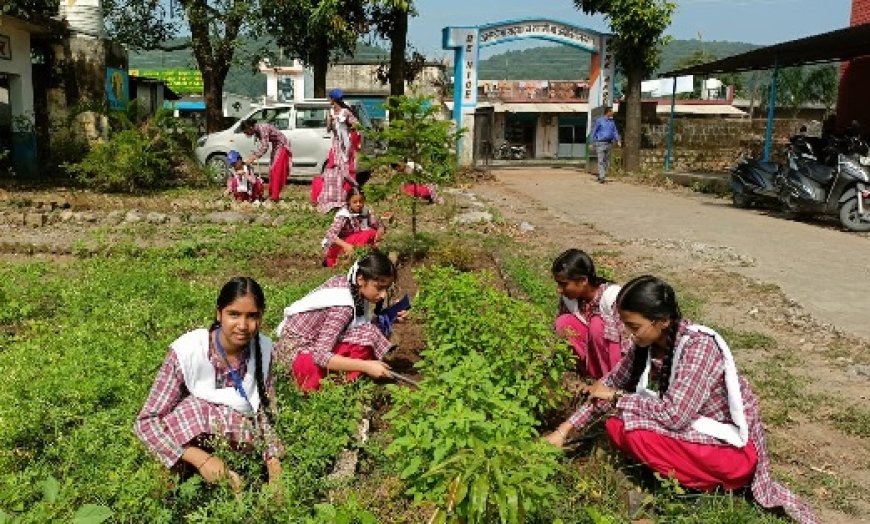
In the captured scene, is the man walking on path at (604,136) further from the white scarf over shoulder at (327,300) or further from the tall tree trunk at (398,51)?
the white scarf over shoulder at (327,300)

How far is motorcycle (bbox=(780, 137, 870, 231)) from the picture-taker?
421 inches

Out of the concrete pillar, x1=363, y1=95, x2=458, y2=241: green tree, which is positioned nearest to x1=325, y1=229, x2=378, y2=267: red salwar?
x1=363, y1=95, x2=458, y2=241: green tree

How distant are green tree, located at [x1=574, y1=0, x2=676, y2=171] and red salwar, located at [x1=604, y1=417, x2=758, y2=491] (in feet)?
59.2

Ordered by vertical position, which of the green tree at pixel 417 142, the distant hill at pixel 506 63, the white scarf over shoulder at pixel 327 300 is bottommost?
the white scarf over shoulder at pixel 327 300

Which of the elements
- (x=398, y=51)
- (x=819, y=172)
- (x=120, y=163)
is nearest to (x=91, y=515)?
(x=819, y=172)

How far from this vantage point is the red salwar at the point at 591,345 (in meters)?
4.07

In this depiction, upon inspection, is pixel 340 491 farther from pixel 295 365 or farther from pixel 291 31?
pixel 291 31

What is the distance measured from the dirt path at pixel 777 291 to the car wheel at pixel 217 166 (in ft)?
16.9

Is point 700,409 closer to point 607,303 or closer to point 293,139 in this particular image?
point 607,303

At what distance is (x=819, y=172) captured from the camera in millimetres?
11344

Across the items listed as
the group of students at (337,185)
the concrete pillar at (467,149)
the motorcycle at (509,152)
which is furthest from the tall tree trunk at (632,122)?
the motorcycle at (509,152)

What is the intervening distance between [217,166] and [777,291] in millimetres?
11625

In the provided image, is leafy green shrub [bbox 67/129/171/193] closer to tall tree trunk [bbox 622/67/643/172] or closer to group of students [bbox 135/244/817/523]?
group of students [bbox 135/244/817/523]

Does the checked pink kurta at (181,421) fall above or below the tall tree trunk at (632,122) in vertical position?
below
